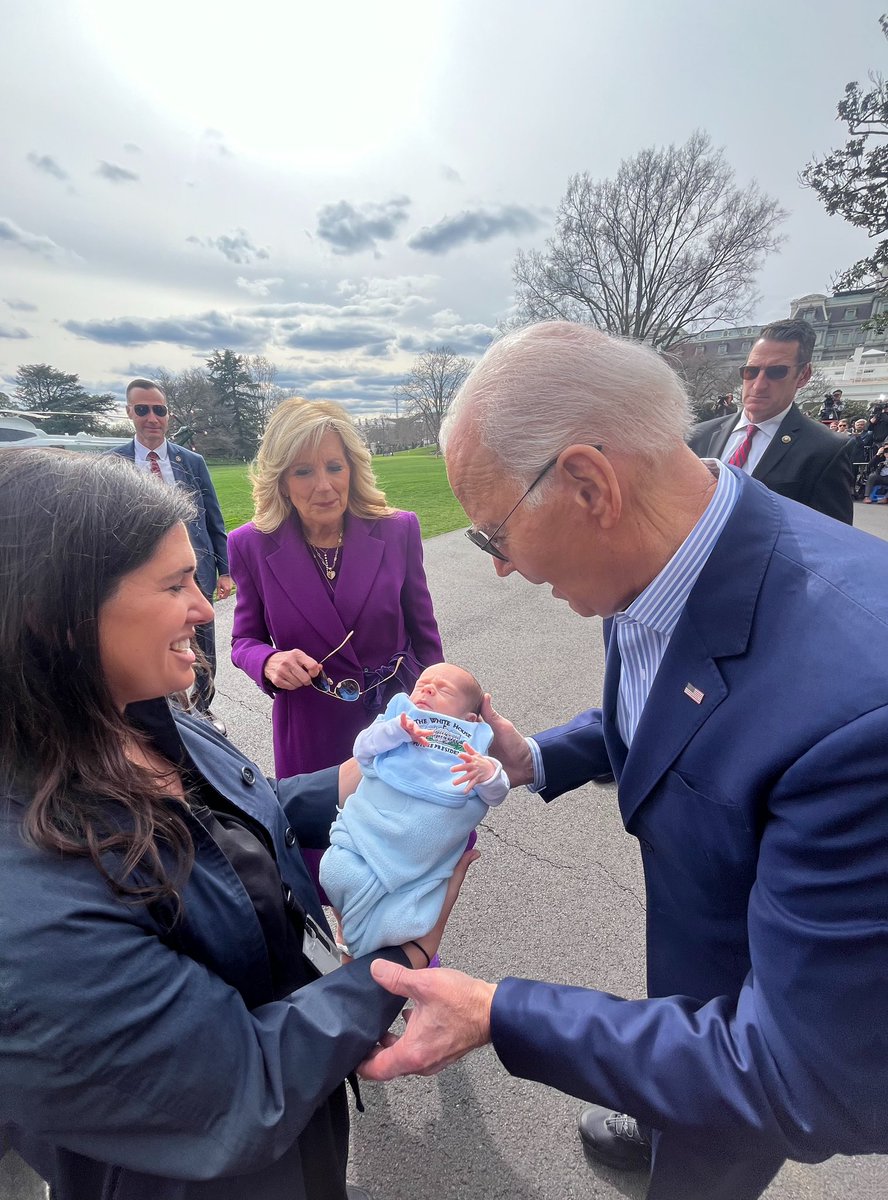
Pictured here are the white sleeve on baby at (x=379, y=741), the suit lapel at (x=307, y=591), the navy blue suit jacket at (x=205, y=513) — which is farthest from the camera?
the navy blue suit jacket at (x=205, y=513)

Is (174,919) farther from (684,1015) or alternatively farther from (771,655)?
(771,655)

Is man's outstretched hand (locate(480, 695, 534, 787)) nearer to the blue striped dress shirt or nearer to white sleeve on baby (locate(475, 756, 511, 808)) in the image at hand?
white sleeve on baby (locate(475, 756, 511, 808))

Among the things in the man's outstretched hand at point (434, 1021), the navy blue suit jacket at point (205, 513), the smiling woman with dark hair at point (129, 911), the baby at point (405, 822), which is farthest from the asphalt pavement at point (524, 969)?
the navy blue suit jacket at point (205, 513)

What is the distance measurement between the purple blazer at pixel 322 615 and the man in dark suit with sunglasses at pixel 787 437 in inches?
121

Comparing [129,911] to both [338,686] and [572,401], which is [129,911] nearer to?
[572,401]

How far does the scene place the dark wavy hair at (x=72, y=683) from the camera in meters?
0.98

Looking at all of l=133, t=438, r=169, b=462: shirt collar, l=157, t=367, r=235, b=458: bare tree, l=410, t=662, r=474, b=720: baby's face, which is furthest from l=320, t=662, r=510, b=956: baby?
l=157, t=367, r=235, b=458: bare tree

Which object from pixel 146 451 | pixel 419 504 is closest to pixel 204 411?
pixel 419 504

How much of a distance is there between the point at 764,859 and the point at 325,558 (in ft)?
7.18

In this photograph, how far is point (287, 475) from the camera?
2.69m

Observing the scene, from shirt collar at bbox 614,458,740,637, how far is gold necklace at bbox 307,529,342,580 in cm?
170

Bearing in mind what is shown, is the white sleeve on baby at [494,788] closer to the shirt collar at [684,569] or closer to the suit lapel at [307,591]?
the shirt collar at [684,569]

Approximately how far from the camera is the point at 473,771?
1.63 metres

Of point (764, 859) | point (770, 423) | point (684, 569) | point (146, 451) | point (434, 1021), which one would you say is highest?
point (770, 423)
